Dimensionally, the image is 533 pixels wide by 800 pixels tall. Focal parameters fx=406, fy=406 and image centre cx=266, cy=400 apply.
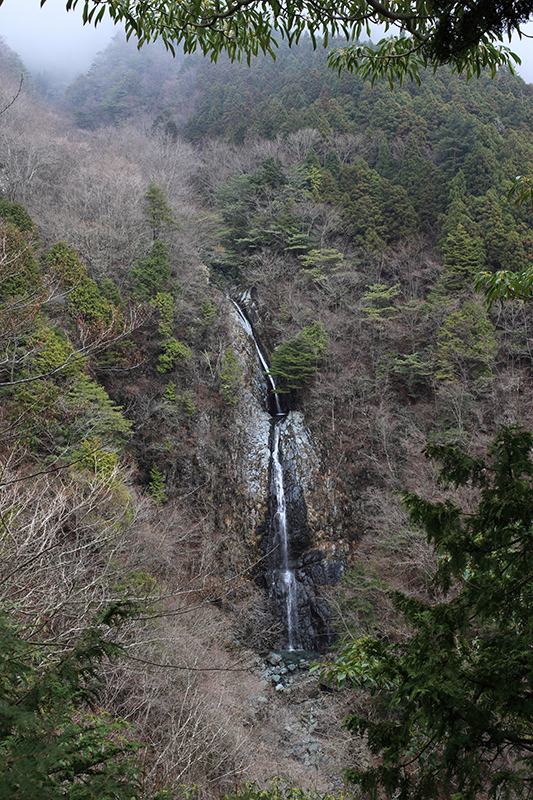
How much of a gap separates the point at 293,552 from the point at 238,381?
6.54 meters

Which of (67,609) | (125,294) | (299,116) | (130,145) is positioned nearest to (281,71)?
(299,116)

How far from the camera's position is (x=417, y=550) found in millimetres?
9078

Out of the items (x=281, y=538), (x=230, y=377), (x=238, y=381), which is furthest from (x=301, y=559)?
(x=230, y=377)

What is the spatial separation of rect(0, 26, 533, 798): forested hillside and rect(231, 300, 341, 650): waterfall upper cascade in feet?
0.74

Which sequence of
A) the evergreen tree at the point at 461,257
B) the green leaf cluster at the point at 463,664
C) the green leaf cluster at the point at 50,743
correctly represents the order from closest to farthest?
1. the green leaf cluster at the point at 50,743
2. the green leaf cluster at the point at 463,664
3. the evergreen tree at the point at 461,257

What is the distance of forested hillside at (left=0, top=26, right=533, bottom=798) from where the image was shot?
5.91 meters

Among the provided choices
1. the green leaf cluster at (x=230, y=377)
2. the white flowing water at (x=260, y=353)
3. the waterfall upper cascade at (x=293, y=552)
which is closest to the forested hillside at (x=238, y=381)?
the green leaf cluster at (x=230, y=377)

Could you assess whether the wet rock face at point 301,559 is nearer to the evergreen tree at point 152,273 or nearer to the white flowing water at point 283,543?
the white flowing water at point 283,543

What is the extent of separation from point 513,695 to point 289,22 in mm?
3476

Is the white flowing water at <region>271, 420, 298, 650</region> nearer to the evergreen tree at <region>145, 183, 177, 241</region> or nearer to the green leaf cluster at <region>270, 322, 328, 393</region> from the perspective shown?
the green leaf cluster at <region>270, 322, 328, 393</region>

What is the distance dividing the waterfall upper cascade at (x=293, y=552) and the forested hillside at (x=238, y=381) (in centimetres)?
23

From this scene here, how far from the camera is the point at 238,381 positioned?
51.6 feet

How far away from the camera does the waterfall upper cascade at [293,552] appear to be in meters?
11.9

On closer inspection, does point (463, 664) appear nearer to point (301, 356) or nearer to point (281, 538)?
point (281, 538)
